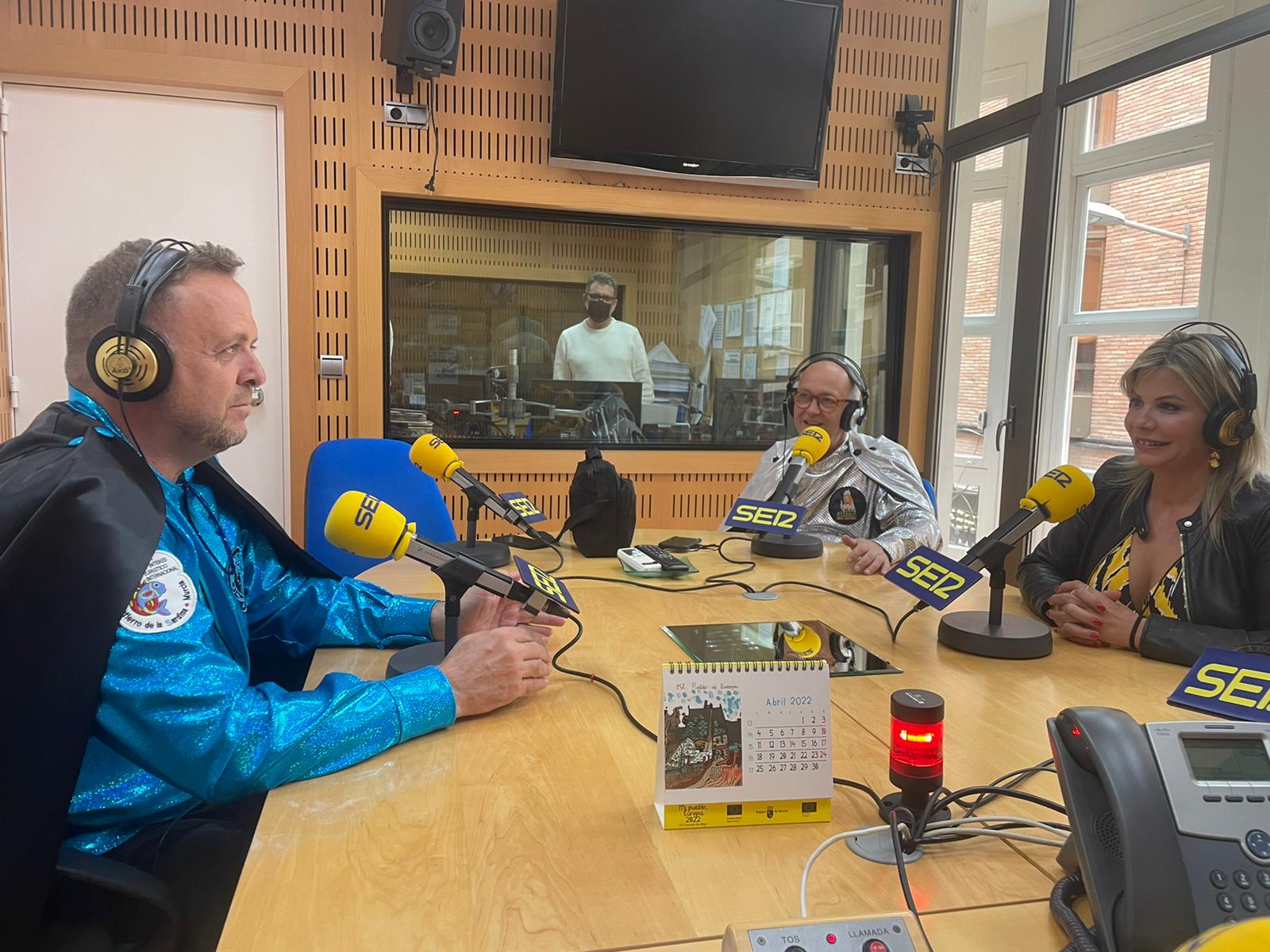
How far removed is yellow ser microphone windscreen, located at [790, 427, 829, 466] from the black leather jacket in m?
0.65

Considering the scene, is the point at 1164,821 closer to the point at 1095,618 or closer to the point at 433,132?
the point at 1095,618

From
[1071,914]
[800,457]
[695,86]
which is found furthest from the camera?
[695,86]

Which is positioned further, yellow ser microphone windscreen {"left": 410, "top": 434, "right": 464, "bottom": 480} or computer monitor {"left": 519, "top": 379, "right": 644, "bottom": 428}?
computer monitor {"left": 519, "top": 379, "right": 644, "bottom": 428}

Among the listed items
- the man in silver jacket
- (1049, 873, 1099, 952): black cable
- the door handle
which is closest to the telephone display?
(1049, 873, 1099, 952): black cable

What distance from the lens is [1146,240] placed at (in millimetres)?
3492

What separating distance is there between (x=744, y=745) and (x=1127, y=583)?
1366 mm

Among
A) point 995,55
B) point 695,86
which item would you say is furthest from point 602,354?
point 995,55

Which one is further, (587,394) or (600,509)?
(587,394)

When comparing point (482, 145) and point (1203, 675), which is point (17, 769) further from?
point (482, 145)

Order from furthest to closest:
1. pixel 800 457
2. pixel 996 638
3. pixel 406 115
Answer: pixel 406 115 → pixel 800 457 → pixel 996 638

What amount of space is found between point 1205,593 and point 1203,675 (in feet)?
2.14

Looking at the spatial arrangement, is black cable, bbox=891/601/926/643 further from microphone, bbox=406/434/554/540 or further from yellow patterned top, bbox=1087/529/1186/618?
microphone, bbox=406/434/554/540

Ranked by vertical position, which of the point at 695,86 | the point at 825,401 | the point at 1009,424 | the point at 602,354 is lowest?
the point at 1009,424

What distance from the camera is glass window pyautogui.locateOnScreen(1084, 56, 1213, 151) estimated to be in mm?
3182
